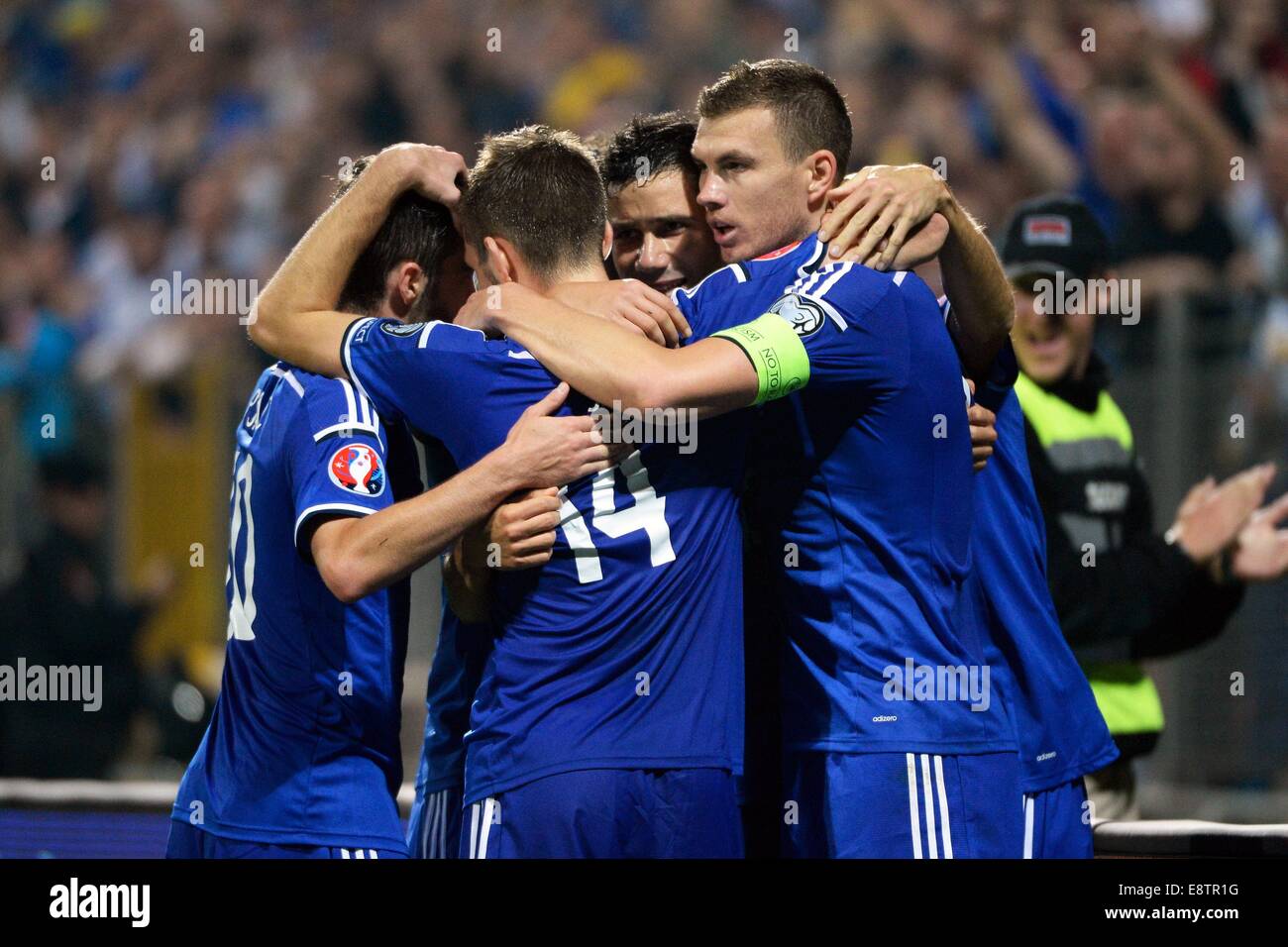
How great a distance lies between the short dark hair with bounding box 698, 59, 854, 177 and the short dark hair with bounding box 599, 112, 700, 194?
1.18ft

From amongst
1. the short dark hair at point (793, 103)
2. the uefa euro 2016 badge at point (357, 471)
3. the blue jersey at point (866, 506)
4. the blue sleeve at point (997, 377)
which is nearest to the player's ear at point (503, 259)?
the blue jersey at point (866, 506)

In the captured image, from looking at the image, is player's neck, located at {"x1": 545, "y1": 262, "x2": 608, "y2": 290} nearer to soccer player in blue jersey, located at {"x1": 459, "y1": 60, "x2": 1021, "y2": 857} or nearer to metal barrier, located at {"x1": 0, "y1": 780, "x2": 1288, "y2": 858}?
soccer player in blue jersey, located at {"x1": 459, "y1": 60, "x2": 1021, "y2": 857}

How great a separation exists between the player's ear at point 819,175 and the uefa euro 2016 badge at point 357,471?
1095 millimetres

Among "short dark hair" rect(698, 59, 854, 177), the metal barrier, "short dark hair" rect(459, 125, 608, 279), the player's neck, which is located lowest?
the metal barrier

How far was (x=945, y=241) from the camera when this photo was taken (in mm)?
3354

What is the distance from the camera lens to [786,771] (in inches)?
126

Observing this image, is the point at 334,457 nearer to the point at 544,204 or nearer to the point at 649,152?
the point at 544,204

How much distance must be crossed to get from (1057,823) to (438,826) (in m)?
1.36

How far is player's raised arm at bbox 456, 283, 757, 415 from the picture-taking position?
292 cm

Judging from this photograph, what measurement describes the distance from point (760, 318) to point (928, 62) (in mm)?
6018

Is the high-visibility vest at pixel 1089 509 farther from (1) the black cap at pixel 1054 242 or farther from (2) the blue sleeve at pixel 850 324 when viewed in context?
(2) the blue sleeve at pixel 850 324

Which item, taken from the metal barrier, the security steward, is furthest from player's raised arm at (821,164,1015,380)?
the metal barrier

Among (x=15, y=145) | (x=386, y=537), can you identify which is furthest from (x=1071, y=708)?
(x=15, y=145)

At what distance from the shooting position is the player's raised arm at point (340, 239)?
3350mm
